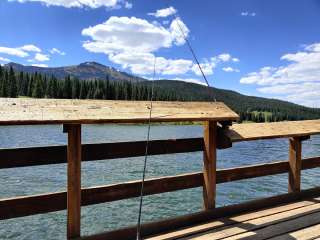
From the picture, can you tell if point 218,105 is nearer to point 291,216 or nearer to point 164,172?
point 291,216

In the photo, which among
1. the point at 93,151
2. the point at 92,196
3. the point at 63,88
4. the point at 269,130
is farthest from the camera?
the point at 63,88

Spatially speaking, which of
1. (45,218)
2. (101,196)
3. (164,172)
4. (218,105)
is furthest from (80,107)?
(164,172)

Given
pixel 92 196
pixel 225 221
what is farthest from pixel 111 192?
pixel 225 221

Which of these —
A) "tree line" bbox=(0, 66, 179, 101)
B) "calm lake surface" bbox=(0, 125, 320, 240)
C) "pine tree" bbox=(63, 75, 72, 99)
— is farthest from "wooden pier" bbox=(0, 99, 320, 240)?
"pine tree" bbox=(63, 75, 72, 99)

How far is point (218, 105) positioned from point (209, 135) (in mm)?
417

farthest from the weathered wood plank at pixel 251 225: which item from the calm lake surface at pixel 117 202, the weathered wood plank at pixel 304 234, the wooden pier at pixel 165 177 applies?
the calm lake surface at pixel 117 202

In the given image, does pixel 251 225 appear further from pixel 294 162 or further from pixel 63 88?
pixel 63 88

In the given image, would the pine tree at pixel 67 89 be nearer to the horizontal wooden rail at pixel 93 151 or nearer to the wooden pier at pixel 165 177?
the wooden pier at pixel 165 177

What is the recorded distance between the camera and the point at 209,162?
504 centimetres

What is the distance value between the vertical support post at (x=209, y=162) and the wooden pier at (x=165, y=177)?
0.01m

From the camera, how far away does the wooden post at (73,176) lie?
12.7 feet

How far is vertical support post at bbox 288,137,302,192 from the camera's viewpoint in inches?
247

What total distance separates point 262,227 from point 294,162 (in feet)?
6.65

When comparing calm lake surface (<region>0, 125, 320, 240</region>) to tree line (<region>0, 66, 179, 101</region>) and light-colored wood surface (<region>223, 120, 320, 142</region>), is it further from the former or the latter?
tree line (<region>0, 66, 179, 101</region>)
